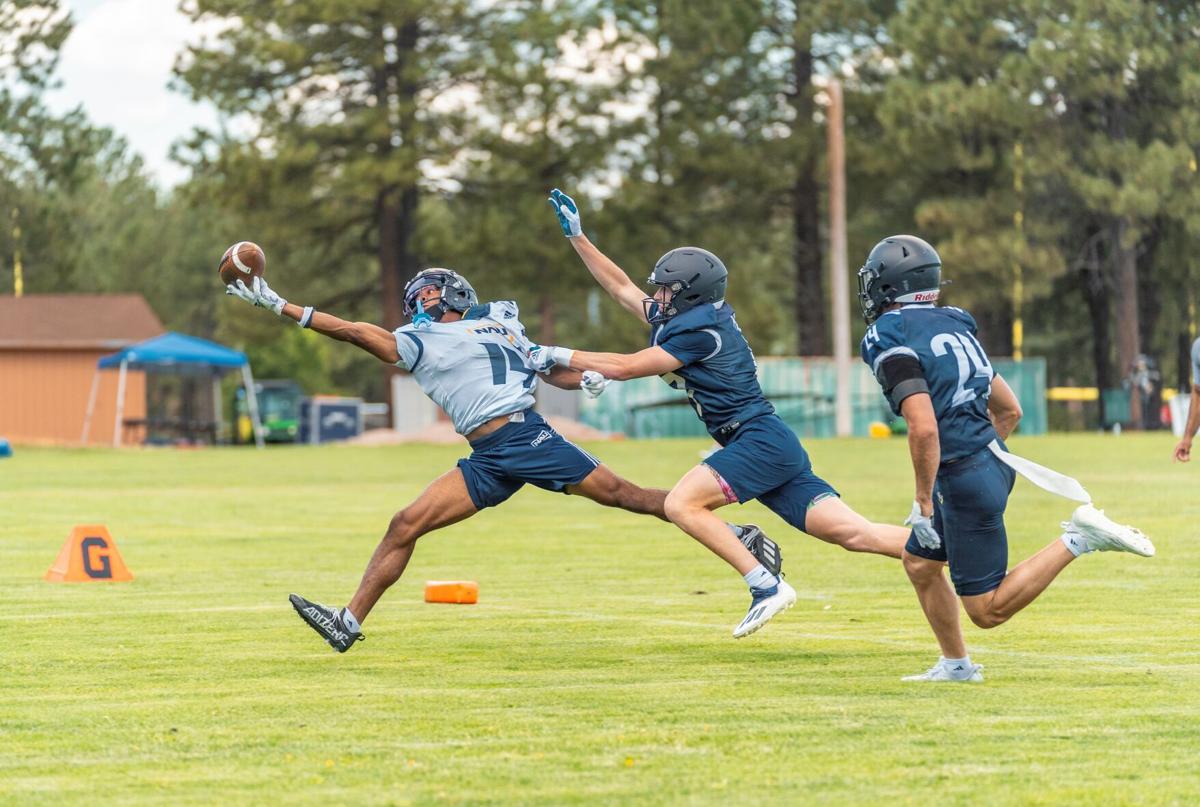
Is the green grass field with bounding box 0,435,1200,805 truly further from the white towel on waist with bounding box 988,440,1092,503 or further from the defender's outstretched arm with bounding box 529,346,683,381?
the defender's outstretched arm with bounding box 529,346,683,381

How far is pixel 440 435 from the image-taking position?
5409cm

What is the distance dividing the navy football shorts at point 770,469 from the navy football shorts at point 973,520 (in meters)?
1.37

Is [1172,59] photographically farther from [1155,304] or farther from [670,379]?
[670,379]

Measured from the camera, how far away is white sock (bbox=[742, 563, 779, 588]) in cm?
967

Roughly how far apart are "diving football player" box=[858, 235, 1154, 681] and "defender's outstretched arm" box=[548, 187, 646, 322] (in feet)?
7.99

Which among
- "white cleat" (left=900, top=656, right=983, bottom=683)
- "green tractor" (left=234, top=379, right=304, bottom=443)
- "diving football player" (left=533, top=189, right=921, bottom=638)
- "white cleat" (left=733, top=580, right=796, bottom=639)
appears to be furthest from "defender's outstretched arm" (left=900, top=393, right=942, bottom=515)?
"green tractor" (left=234, top=379, right=304, bottom=443)

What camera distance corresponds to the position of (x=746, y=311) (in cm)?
5725

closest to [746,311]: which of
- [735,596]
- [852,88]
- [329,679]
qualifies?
[852,88]

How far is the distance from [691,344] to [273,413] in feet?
184

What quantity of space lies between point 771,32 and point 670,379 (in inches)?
1966

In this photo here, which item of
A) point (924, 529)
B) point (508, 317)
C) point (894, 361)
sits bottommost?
point (924, 529)

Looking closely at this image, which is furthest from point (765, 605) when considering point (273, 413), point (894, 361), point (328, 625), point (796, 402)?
point (273, 413)

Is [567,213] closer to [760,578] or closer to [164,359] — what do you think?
[760,578]

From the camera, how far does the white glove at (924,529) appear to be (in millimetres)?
8477
